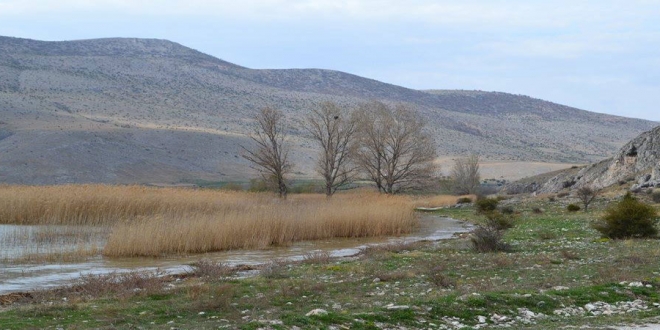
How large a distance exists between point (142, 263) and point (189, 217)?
6574 mm

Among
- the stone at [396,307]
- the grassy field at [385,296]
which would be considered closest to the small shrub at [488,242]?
the grassy field at [385,296]

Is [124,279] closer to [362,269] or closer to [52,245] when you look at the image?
[362,269]

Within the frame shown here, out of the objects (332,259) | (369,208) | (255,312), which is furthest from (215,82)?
(255,312)

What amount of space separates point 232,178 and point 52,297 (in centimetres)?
8175

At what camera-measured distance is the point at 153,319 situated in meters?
11.3

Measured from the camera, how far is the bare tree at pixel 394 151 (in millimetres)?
63094

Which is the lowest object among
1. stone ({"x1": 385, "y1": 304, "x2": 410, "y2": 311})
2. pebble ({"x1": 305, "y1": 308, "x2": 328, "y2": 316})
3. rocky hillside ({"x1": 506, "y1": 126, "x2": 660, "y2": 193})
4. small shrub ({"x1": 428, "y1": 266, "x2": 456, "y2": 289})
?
small shrub ({"x1": 428, "y1": 266, "x2": 456, "y2": 289})

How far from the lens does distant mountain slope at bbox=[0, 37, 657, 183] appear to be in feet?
282

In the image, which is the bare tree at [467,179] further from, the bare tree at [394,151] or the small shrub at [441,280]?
the small shrub at [441,280]

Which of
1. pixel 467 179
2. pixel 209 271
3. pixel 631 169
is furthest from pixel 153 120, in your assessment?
pixel 209 271

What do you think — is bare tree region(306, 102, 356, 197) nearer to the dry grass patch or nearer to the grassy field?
the dry grass patch

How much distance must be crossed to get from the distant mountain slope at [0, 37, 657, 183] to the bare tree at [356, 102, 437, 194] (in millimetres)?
31032

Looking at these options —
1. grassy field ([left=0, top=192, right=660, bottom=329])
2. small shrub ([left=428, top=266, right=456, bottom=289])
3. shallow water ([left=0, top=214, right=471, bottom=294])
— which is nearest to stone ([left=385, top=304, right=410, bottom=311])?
grassy field ([left=0, top=192, right=660, bottom=329])

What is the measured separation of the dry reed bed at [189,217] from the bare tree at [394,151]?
23169 millimetres
